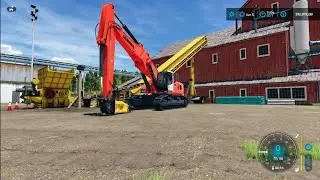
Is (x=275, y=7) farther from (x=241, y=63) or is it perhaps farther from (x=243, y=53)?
(x=241, y=63)

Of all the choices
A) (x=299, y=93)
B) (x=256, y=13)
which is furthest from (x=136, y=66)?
(x=256, y=13)

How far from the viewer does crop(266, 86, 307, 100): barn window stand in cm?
2262

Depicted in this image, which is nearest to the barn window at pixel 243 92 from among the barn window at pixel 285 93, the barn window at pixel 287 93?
the barn window at pixel 287 93

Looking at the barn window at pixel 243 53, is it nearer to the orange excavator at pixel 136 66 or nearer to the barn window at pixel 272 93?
the barn window at pixel 272 93

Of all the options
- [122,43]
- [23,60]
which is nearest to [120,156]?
[122,43]

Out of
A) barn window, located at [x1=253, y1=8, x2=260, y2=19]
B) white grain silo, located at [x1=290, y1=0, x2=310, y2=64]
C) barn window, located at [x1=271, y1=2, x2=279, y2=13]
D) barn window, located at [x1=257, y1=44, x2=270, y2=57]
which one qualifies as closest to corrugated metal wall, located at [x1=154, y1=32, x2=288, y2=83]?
barn window, located at [x1=257, y1=44, x2=270, y2=57]

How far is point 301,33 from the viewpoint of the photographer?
22.0 metres

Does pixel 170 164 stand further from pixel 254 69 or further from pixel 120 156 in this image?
pixel 254 69

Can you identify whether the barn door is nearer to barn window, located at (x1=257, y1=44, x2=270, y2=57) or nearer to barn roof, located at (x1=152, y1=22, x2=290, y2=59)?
barn roof, located at (x1=152, y1=22, x2=290, y2=59)

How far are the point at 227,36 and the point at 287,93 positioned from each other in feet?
38.1

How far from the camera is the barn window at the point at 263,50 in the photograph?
25.8m

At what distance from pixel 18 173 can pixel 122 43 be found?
12747mm

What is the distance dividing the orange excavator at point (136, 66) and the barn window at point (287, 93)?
33.2ft

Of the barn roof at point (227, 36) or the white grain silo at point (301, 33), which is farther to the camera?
the barn roof at point (227, 36)
